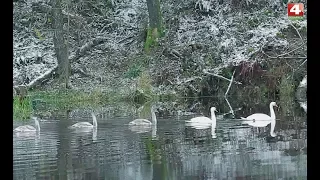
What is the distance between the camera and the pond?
9.77 feet

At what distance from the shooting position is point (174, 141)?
4.31 m

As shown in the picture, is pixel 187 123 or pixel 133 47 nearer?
pixel 187 123

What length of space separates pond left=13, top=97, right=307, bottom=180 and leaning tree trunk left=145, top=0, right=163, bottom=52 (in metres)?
3.55

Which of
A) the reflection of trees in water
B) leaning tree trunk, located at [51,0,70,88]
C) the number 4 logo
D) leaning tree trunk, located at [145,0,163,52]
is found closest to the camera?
the reflection of trees in water

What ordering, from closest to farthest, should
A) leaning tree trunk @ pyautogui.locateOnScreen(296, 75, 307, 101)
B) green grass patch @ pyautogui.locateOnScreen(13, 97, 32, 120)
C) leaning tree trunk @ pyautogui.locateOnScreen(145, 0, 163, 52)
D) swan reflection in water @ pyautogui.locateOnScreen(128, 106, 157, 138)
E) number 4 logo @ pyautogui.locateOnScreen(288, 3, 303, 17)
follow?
1. number 4 logo @ pyautogui.locateOnScreen(288, 3, 303, 17)
2. swan reflection in water @ pyautogui.locateOnScreen(128, 106, 157, 138)
3. green grass patch @ pyautogui.locateOnScreen(13, 97, 32, 120)
4. leaning tree trunk @ pyautogui.locateOnScreen(296, 75, 307, 101)
5. leaning tree trunk @ pyautogui.locateOnScreen(145, 0, 163, 52)

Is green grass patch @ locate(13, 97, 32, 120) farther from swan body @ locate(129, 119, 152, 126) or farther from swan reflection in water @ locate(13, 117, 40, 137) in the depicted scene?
swan body @ locate(129, 119, 152, 126)

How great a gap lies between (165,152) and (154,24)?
225 inches

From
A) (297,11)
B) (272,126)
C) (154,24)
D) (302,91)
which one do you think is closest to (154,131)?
(272,126)

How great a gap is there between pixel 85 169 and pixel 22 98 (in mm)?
4211

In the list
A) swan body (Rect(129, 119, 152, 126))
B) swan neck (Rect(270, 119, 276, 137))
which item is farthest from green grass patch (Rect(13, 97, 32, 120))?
swan neck (Rect(270, 119, 276, 137))

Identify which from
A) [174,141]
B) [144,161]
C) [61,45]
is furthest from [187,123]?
[61,45]
